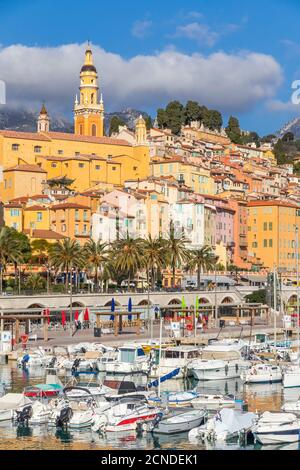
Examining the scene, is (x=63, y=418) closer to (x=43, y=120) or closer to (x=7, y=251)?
(x=7, y=251)

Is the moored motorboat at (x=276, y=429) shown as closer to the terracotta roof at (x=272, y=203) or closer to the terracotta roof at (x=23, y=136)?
the terracotta roof at (x=23, y=136)

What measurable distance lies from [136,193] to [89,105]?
3118 centimetres

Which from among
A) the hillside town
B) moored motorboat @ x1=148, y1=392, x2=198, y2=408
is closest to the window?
the hillside town

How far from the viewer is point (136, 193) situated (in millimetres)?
101688

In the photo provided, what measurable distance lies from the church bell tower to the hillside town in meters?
0.13

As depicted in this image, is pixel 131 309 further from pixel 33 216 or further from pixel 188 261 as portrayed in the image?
pixel 33 216

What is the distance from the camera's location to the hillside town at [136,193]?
320ft

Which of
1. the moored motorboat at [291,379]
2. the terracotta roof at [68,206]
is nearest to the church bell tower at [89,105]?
the terracotta roof at [68,206]

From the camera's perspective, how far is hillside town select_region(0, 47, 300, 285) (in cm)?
9756

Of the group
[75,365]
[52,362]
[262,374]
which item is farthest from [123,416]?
[52,362]

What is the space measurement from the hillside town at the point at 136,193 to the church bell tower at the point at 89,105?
13 cm

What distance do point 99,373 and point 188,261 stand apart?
132ft
